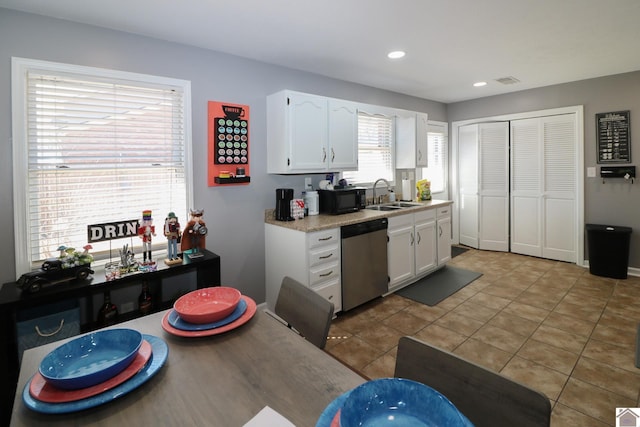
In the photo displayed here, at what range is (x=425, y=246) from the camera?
422 centimetres

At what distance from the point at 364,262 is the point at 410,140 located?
207 centimetres

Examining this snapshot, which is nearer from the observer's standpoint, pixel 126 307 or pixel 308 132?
pixel 126 307

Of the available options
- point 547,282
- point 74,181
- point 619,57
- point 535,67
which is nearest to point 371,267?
point 547,282

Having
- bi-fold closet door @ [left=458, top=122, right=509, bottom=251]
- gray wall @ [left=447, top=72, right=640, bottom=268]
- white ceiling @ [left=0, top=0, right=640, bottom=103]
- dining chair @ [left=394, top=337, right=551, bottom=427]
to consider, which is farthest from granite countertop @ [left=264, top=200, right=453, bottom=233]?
gray wall @ [left=447, top=72, right=640, bottom=268]

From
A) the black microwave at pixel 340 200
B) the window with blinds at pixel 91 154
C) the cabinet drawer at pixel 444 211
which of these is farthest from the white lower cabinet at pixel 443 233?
the window with blinds at pixel 91 154

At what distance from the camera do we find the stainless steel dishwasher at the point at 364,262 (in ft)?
→ 10.6

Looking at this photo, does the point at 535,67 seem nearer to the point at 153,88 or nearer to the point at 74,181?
the point at 153,88

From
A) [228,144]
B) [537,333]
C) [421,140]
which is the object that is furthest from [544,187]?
[228,144]

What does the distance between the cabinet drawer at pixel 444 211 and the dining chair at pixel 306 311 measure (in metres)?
3.28

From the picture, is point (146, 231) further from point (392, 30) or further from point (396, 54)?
point (396, 54)

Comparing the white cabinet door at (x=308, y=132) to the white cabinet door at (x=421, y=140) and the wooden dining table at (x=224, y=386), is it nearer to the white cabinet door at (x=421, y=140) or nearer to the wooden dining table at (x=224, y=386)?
the white cabinet door at (x=421, y=140)

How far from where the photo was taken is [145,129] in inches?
107

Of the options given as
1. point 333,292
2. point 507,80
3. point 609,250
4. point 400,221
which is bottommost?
point 333,292

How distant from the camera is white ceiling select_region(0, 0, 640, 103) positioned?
2.29 m
